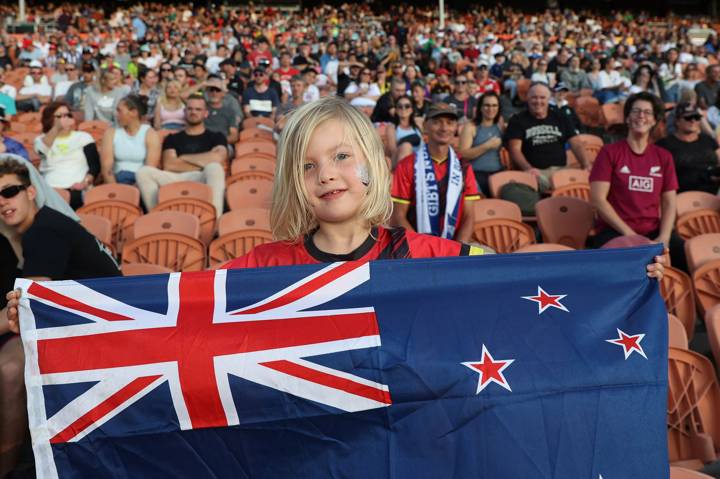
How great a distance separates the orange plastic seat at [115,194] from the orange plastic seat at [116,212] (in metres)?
0.22

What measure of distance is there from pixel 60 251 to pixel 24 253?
16cm

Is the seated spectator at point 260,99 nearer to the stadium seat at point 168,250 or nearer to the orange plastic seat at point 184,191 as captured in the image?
the orange plastic seat at point 184,191

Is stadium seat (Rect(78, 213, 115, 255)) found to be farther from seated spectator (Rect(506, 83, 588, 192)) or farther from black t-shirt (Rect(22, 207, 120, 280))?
seated spectator (Rect(506, 83, 588, 192))

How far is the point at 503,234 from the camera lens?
5602mm

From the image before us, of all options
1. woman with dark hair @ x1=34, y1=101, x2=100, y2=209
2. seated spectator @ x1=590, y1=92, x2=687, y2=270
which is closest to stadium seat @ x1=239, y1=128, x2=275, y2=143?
woman with dark hair @ x1=34, y1=101, x2=100, y2=209

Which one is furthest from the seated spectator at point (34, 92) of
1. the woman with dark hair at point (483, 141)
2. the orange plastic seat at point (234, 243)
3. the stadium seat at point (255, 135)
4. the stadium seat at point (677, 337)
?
the stadium seat at point (677, 337)

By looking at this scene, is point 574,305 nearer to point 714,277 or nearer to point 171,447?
point 171,447

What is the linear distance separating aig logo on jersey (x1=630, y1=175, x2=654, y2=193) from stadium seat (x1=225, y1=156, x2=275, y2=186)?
3325 millimetres

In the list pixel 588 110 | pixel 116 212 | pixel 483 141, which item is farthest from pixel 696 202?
pixel 588 110

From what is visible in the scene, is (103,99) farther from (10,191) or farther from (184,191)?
(10,191)

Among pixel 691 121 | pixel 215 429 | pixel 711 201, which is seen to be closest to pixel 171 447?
pixel 215 429

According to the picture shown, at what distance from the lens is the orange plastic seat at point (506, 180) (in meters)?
6.97

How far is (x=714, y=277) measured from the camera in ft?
14.9

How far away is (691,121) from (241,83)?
27.5ft
